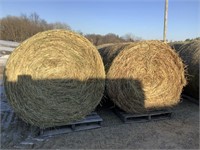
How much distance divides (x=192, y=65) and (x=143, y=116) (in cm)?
169

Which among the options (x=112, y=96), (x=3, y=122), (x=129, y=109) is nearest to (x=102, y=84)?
(x=112, y=96)

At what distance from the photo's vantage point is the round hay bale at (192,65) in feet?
18.6

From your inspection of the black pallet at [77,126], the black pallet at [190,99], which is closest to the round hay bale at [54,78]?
the black pallet at [77,126]

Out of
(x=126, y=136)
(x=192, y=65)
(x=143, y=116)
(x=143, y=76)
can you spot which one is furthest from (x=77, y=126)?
(x=192, y=65)

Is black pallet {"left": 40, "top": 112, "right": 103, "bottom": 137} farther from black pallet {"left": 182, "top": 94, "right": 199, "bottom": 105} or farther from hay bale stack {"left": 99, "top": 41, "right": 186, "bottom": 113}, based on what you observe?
black pallet {"left": 182, "top": 94, "right": 199, "bottom": 105}

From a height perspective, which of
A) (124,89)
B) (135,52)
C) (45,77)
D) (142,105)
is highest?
(135,52)

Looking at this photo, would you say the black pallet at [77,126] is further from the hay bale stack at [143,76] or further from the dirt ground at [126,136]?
the hay bale stack at [143,76]

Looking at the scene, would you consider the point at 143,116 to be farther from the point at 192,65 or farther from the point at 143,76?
the point at 192,65

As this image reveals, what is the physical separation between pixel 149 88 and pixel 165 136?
1024mm

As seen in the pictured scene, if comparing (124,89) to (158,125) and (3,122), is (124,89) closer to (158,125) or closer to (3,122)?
(158,125)

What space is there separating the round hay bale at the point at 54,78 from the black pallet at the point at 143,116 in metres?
0.69

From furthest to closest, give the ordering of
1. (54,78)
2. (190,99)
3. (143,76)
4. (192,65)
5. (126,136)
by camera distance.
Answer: (190,99)
(192,65)
(143,76)
(54,78)
(126,136)

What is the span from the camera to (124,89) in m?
4.74

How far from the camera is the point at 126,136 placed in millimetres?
4273
